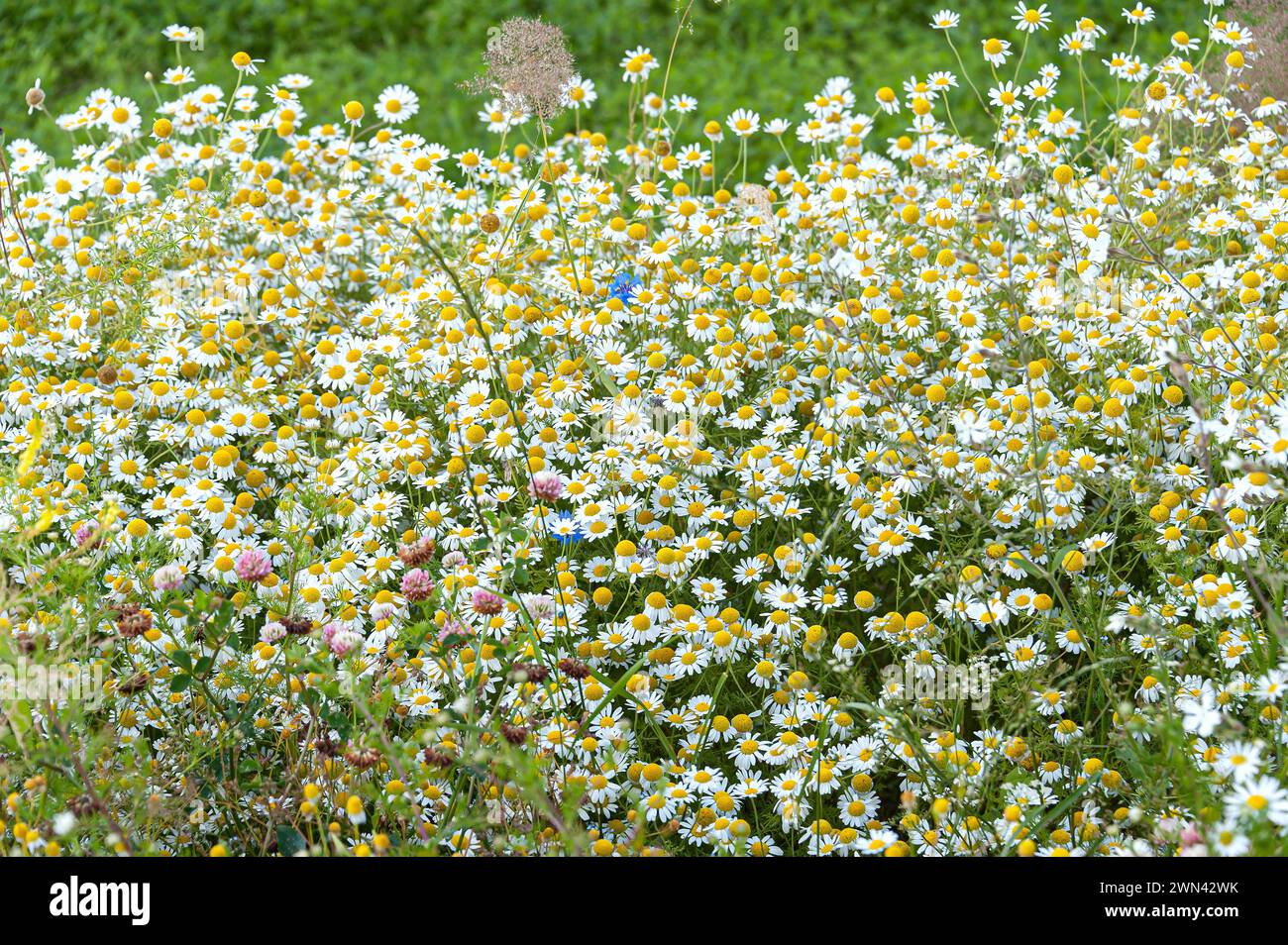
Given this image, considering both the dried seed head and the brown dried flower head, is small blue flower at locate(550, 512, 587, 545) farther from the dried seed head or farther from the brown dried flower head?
the brown dried flower head

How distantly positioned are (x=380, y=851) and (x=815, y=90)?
502 centimetres

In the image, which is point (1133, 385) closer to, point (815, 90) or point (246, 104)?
point (246, 104)

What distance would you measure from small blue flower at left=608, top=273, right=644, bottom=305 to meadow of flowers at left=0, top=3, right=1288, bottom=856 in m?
0.01

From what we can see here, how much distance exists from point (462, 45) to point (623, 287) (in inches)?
168

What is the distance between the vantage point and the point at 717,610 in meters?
2.75

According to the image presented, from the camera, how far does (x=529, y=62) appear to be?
10.6 ft

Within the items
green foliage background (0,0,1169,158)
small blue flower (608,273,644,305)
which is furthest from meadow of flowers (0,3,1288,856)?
green foliage background (0,0,1169,158)

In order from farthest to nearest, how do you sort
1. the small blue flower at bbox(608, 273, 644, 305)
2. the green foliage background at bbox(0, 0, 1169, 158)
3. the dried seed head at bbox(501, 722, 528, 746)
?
the green foliage background at bbox(0, 0, 1169, 158) < the small blue flower at bbox(608, 273, 644, 305) < the dried seed head at bbox(501, 722, 528, 746)

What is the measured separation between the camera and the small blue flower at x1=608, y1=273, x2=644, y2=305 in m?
3.44

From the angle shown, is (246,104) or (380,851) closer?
(380,851)

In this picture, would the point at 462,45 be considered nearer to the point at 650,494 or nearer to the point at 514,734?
the point at 650,494

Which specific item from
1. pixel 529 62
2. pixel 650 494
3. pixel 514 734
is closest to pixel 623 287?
→ pixel 529 62
